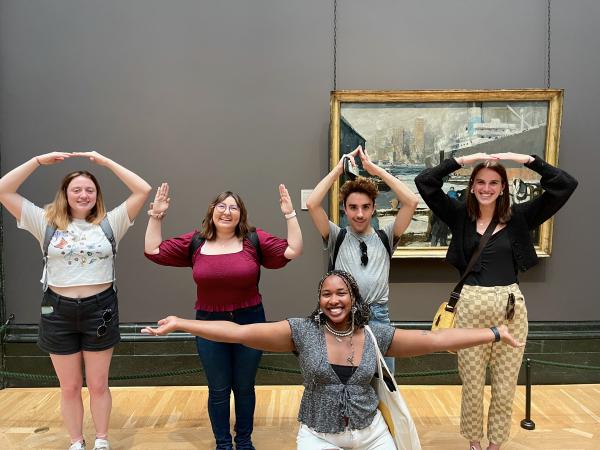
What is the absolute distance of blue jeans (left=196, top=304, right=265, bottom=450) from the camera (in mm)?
2984

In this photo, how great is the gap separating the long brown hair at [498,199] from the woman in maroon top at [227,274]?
3.94 ft

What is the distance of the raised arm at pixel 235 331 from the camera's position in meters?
2.20

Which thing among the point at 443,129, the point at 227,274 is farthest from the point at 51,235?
the point at 443,129

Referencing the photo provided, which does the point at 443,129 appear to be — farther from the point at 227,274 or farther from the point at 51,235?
the point at 51,235

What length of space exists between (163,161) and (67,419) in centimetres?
235

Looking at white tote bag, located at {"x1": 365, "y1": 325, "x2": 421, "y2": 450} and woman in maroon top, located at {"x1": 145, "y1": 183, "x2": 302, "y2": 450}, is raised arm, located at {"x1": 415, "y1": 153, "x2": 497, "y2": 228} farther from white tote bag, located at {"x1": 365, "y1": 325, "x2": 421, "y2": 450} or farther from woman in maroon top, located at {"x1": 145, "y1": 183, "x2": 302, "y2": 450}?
white tote bag, located at {"x1": 365, "y1": 325, "x2": 421, "y2": 450}

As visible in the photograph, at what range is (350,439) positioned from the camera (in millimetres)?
2344

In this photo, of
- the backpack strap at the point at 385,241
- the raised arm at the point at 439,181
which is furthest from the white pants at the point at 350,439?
the raised arm at the point at 439,181

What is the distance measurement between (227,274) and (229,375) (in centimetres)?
72

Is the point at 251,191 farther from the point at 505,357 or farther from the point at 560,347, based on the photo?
the point at 560,347

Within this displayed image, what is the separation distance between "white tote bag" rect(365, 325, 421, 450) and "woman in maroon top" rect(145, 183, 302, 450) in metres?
0.92

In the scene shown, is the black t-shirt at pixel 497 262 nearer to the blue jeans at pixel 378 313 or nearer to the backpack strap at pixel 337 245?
the blue jeans at pixel 378 313

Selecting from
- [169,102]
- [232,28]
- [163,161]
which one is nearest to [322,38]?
[232,28]

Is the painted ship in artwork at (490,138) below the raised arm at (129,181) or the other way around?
the other way around
